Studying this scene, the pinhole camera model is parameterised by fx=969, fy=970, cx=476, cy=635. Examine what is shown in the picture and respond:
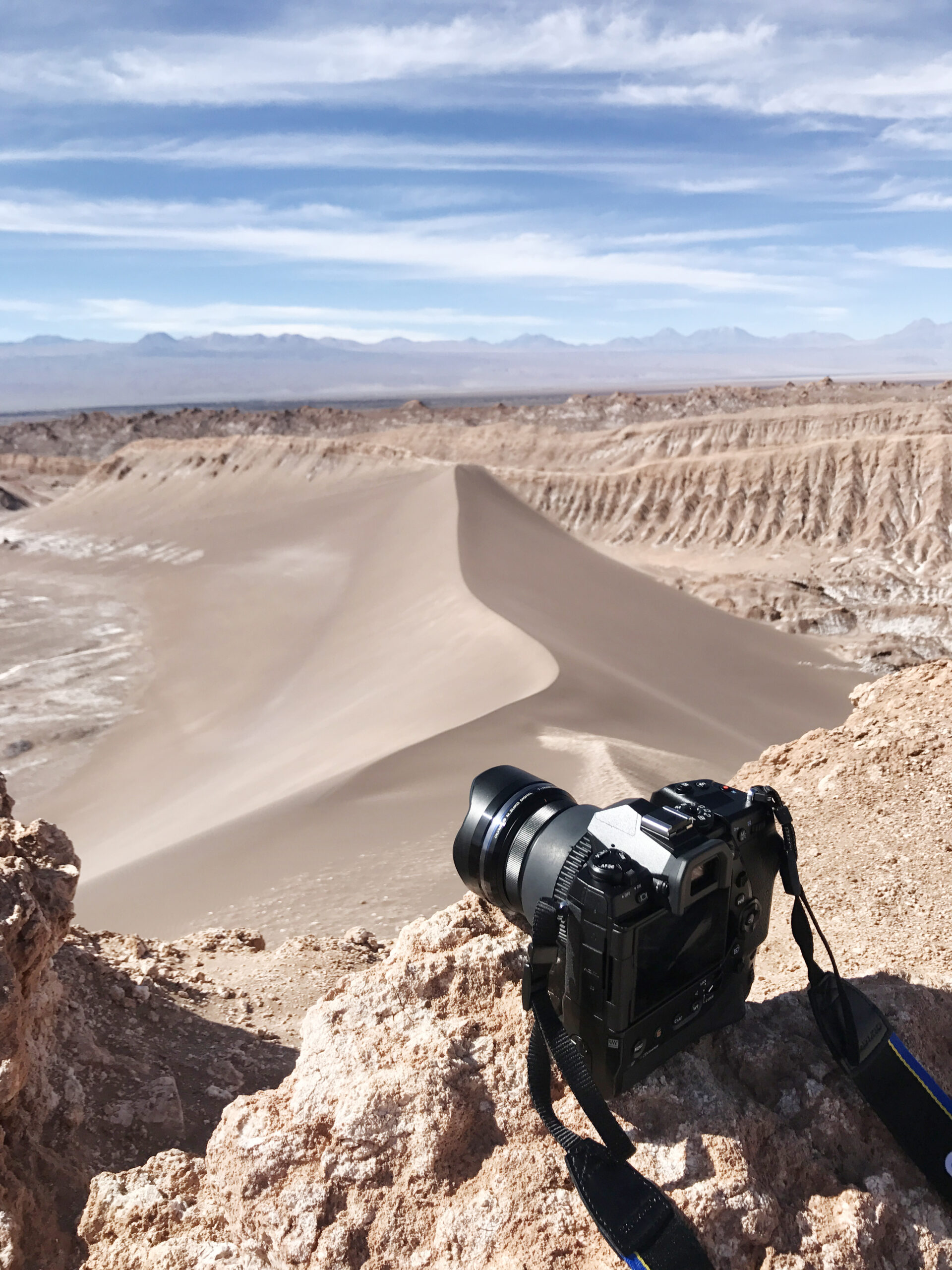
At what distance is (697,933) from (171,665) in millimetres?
22488

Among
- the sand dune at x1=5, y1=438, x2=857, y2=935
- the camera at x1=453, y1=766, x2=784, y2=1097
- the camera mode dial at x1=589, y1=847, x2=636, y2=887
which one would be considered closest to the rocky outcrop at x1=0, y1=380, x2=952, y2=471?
the sand dune at x1=5, y1=438, x2=857, y2=935

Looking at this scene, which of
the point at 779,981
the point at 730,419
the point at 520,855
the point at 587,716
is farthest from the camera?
the point at 730,419

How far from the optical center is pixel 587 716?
12.5 m

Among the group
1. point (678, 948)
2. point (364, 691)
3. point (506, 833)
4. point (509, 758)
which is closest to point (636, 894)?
point (678, 948)

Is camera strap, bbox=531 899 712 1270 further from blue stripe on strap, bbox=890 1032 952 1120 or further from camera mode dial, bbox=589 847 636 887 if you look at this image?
blue stripe on strap, bbox=890 1032 952 1120

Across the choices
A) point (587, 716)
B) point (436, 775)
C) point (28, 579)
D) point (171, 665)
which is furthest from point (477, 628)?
point (28, 579)

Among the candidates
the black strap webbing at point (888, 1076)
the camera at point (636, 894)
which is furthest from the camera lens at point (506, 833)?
the black strap webbing at point (888, 1076)

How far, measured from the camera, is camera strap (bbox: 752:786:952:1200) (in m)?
2.12

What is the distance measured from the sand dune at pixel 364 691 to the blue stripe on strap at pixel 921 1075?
192 inches

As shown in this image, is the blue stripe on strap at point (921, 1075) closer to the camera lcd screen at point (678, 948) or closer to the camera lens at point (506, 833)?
the camera lcd screen at point (678, 948)

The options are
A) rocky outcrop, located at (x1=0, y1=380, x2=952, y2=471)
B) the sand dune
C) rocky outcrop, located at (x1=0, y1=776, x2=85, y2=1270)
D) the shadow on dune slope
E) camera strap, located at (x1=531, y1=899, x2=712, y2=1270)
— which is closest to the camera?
camera strap, located at (x1=531, y1=899, x2=712, y2=1270)

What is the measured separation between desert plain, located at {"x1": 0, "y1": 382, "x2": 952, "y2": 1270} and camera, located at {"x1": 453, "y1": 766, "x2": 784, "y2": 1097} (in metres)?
0.18

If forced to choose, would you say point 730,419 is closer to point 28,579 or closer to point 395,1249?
point 28,579

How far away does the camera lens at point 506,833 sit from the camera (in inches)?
92.8
